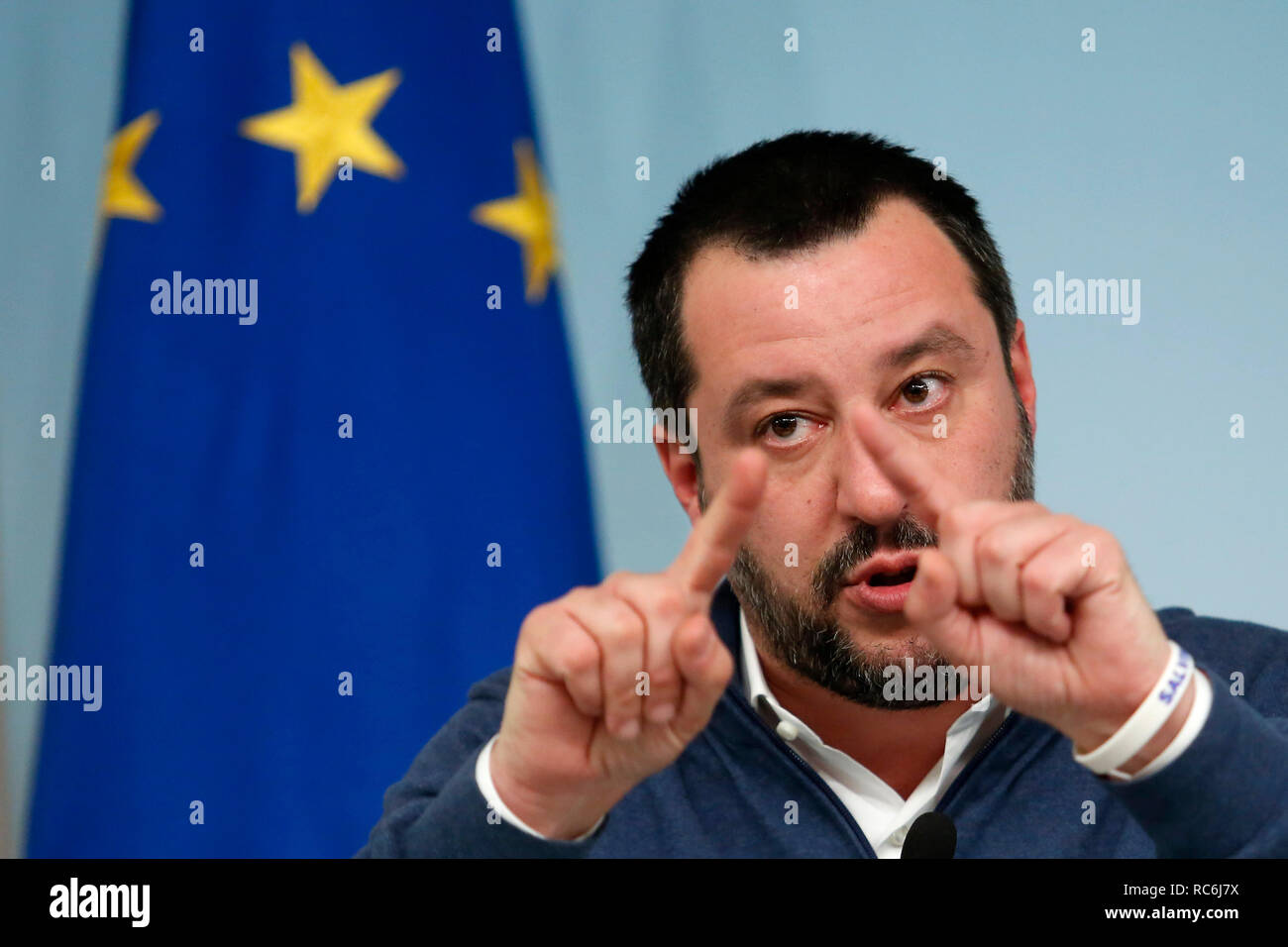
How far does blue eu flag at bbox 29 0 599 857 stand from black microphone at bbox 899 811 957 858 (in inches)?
31.3

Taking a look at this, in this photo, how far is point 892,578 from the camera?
3.94 feet

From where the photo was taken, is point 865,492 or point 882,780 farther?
point 882,780

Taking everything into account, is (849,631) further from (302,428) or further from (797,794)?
(302,428)

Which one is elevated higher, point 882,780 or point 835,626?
point 835,626

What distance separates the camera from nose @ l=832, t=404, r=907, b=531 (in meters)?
1.16

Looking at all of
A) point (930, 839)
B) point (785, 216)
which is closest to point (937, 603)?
point (930, 839)

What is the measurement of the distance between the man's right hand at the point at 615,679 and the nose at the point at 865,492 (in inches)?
12.2

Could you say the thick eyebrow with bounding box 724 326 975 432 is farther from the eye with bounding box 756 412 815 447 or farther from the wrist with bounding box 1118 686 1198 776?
the wrist with bounding box 1118 686 1198 776

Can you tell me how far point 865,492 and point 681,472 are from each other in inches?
15.4

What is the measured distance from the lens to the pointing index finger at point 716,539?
2.85ft

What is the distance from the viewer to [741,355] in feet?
4.32

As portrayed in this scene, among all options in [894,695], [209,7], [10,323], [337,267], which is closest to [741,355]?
[894,695]
